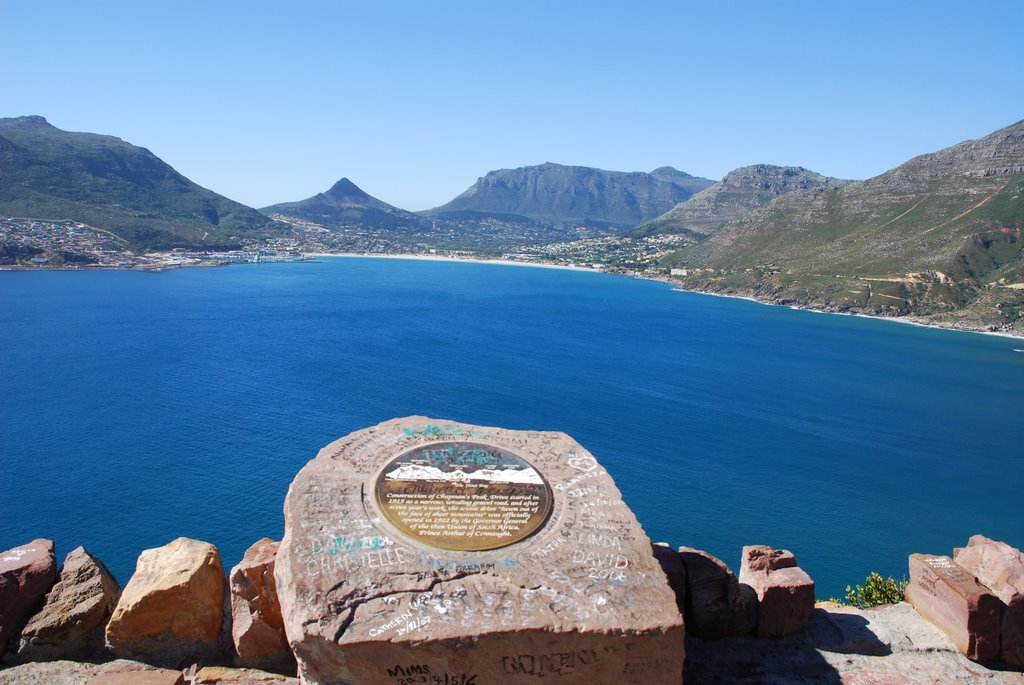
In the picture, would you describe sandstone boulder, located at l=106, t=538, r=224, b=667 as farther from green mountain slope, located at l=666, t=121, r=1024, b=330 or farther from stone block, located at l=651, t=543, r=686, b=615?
green mountain slope, located at l=666, t=121, r=1024, b=330

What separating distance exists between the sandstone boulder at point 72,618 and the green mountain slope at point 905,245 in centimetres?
12174

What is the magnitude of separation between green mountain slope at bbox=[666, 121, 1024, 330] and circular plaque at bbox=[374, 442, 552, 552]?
11711 cm

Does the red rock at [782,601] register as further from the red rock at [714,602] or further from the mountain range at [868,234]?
the mountain range at [868,234]

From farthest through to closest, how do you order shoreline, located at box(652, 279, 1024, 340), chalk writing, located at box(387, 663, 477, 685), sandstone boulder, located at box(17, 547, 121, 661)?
shoreline, located at box(652, 279, 1024, 340) < sandstone boulder, located at box(17, 547, 121, 661) < chalk writing, located at box(387, 663, 477, 685)

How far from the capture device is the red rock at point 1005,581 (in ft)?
32.6

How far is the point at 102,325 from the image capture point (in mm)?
77438

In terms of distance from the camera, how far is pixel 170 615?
8.65m

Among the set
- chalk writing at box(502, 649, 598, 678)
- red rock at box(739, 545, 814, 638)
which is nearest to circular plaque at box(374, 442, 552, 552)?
chalk writing at box(502, 649, 598, 678)

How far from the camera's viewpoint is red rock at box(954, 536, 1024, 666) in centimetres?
992

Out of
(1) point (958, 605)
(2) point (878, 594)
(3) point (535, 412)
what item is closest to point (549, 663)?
(1) point (958, 605)

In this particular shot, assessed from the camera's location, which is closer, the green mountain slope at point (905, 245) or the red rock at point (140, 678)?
the red rock at point (140, 678)

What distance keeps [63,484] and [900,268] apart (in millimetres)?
130907

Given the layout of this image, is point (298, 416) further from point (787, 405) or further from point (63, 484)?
point (787, 405)

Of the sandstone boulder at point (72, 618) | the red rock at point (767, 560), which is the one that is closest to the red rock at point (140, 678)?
the sandstone boulder at point (72, 618)
